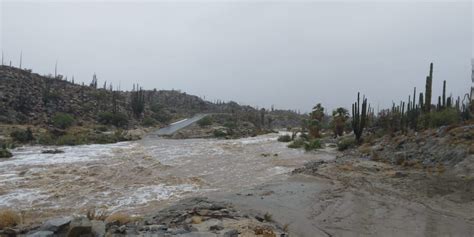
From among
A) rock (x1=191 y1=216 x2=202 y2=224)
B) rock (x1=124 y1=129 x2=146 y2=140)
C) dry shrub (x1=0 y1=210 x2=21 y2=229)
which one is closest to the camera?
dry shrub (x1=0 y1=210 x2=21 y2=229)

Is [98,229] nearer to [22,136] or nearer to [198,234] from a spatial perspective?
[198,234]

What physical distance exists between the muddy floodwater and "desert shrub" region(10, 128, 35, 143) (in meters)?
3.25

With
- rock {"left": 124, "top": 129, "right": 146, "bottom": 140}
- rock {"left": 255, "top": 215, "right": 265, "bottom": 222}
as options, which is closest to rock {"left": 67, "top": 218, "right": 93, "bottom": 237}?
rock {"left": 255, "top": 215, "right": 265, "bottom": 222}

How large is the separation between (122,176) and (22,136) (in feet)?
56.7

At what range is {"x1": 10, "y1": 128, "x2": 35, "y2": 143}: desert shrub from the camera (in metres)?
28.9

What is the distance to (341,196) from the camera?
12.2 m

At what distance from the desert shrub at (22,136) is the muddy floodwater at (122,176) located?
3251 millimetres

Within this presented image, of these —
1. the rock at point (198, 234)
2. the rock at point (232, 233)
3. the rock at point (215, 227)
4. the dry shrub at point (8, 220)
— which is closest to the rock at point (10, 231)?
the dry shrub at point (8, 220)

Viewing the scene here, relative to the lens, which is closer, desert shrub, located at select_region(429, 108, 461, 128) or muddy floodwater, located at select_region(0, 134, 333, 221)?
muddy floodwater, located at select_region(0, 134, 333, 221)

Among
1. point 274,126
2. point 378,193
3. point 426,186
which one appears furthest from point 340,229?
point 274,126

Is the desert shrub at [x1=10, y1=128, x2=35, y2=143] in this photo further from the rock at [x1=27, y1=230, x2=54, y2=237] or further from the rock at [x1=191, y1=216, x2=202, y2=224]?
the rock at [x1=27, y1=230, x2=54, y2=237]

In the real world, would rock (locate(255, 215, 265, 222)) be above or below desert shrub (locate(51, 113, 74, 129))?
below

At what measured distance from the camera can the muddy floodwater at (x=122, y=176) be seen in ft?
39.7

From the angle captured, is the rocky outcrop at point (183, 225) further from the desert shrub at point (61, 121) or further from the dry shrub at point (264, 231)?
the desert shrub at point (61, 121)
